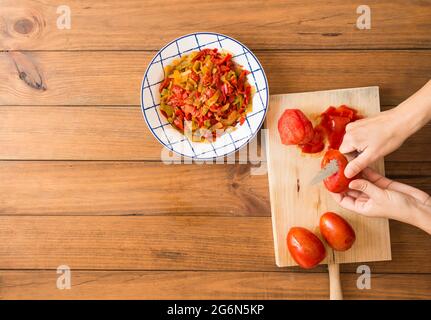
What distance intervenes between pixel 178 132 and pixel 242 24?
0.41 metres

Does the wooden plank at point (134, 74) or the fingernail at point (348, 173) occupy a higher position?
the wooden plank at point (134, 74)

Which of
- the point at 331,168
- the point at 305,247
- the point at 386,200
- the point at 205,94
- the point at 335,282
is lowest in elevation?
the point at 335,282

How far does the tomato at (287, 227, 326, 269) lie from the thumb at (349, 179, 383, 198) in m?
0.20

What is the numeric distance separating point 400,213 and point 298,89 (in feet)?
1.63

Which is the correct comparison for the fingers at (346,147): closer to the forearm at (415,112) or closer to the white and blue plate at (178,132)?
the forearm at (415,112)

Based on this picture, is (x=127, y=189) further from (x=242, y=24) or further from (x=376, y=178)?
(x=376, y=178)

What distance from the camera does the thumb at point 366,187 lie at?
1285mm

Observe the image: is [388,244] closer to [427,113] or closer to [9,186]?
[427,113]

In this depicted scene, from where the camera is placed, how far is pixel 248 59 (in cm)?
143

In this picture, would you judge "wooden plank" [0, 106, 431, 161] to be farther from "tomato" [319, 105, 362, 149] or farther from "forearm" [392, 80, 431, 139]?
"forearm" [392, 80, 431, 139]

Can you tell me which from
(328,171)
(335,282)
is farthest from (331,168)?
(335,282)

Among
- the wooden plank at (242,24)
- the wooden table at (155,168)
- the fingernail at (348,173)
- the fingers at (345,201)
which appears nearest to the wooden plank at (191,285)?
the wooden table at (155,168)

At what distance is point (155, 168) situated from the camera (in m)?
1.48

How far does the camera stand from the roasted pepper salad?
1.42 m
